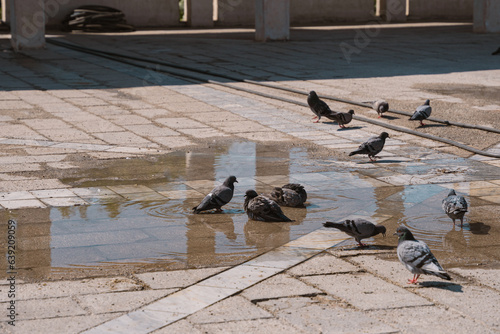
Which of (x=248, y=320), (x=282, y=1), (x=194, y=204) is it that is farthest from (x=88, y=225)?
(x=282, y=1)

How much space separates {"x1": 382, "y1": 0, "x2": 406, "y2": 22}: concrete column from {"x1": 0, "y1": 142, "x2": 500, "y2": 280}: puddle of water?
23.4 m

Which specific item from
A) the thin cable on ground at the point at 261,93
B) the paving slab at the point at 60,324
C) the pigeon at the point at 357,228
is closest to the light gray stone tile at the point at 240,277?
the pigeon at the point at 357,228

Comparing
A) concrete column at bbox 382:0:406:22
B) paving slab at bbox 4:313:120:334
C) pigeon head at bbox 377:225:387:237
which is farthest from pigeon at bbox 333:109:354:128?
concrete column at bbox 382:0:406:22

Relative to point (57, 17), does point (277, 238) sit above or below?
below

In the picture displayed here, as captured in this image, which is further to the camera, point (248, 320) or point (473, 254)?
point (473, 254)

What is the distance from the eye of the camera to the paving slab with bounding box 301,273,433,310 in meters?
5.29

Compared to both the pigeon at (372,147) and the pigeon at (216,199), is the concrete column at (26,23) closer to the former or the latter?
the pigeon at (372,147)

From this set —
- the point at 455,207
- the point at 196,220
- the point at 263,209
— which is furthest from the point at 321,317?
the point at 196,220

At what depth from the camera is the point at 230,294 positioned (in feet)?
17.9

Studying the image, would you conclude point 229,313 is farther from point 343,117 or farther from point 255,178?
point 343,117

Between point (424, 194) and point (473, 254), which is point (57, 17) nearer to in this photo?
point (424, 194)

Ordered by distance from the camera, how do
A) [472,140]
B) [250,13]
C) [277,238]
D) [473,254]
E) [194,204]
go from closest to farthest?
[473,254]
[277,238]
[194,204]
[472,140]
[250,13]

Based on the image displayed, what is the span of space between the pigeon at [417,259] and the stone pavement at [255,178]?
16 cm

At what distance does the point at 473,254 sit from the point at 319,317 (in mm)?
1946
